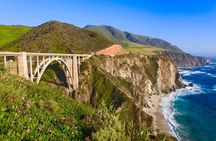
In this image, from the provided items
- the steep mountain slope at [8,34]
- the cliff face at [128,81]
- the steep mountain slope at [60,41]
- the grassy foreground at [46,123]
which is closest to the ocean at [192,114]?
the cliff face at [128,81]

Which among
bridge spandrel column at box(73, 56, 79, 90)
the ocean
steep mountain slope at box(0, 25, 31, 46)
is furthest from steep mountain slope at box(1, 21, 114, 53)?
the ocean

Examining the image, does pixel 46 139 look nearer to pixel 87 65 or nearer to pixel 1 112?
pixel 1 112

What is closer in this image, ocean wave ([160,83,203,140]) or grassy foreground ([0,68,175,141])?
grassy foreground ([0,68,175,141])

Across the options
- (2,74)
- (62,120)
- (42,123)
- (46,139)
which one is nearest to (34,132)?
(46,139)

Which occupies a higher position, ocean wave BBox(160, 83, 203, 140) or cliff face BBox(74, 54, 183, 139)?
cliff face BBox(74, 54, 183, 139)

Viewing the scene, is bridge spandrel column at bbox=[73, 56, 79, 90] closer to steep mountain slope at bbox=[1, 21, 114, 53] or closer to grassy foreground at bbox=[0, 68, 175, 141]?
steep mountain slope at bbox=[1, 21, 114, 53]
